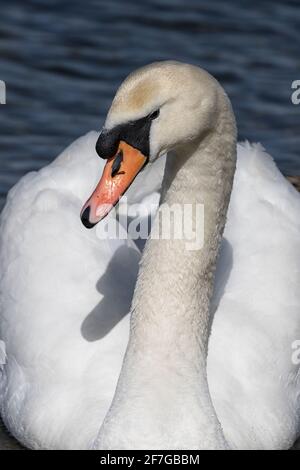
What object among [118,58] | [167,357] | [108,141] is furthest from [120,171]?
[118,58]

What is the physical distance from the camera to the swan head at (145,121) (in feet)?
17.5

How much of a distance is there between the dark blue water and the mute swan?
2537 millimetres

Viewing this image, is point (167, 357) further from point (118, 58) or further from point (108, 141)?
point (118, 58)

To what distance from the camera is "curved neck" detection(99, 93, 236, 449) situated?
231 inches

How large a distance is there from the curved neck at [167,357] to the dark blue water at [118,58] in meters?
3.96

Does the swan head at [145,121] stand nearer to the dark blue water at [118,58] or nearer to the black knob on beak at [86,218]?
the black knob on beak at [86,218]

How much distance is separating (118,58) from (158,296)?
6.25 meters

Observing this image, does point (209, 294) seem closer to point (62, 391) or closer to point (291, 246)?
point (62, 391)

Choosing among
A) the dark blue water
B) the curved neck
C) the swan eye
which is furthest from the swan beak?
the dark blue water

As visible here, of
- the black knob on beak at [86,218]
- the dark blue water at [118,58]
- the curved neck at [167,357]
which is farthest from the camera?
the dark blue water at [118,58]

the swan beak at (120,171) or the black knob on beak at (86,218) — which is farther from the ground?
the swan beak at (120,171)

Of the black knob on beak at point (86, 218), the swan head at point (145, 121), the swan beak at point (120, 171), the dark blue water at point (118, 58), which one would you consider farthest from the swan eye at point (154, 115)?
the dark blue water at point (118, 58)

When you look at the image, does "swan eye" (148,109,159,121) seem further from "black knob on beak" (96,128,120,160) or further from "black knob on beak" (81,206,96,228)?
"black knob on beak" (81,206,96,228)

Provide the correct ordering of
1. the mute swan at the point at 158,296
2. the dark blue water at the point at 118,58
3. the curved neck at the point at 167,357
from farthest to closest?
1. the dark blue water at the point at 118,58
2. the curved neck at the point at 167,357
3. the mute swan at the point at 158,296
